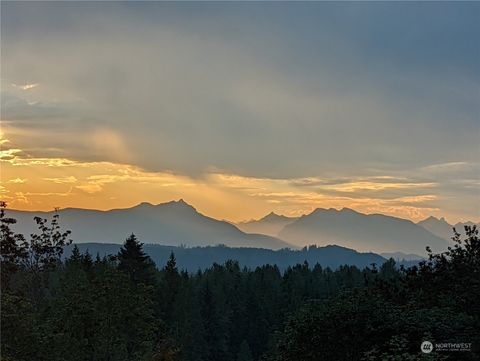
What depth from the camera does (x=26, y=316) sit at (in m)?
20.2

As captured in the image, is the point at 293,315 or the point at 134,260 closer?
the point at 293,315

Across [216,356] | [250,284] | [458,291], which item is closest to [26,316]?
[458,291]

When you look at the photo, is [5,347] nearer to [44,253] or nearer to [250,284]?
[44,253]

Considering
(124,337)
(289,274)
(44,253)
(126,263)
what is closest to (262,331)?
(289,274)

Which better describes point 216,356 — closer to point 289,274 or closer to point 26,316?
point 289,274

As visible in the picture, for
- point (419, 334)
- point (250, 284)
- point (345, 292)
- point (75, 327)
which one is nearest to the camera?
point (419, 334)

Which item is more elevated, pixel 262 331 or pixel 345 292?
pixel 345 292

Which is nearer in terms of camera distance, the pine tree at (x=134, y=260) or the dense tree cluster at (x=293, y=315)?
the dense tree cluster at (x=293, y=315)

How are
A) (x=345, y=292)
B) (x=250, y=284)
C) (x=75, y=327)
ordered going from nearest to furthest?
1. (x=345, y=292)
2. (x=75, y=327)
3. (x=250, y=284)

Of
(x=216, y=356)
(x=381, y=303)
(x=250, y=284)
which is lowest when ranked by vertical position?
(x=216, y=356)

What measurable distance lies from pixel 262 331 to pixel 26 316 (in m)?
60.4

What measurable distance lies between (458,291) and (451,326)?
4014 mm

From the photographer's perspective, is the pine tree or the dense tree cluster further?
the pine tree

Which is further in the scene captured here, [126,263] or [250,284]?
[250,284]
